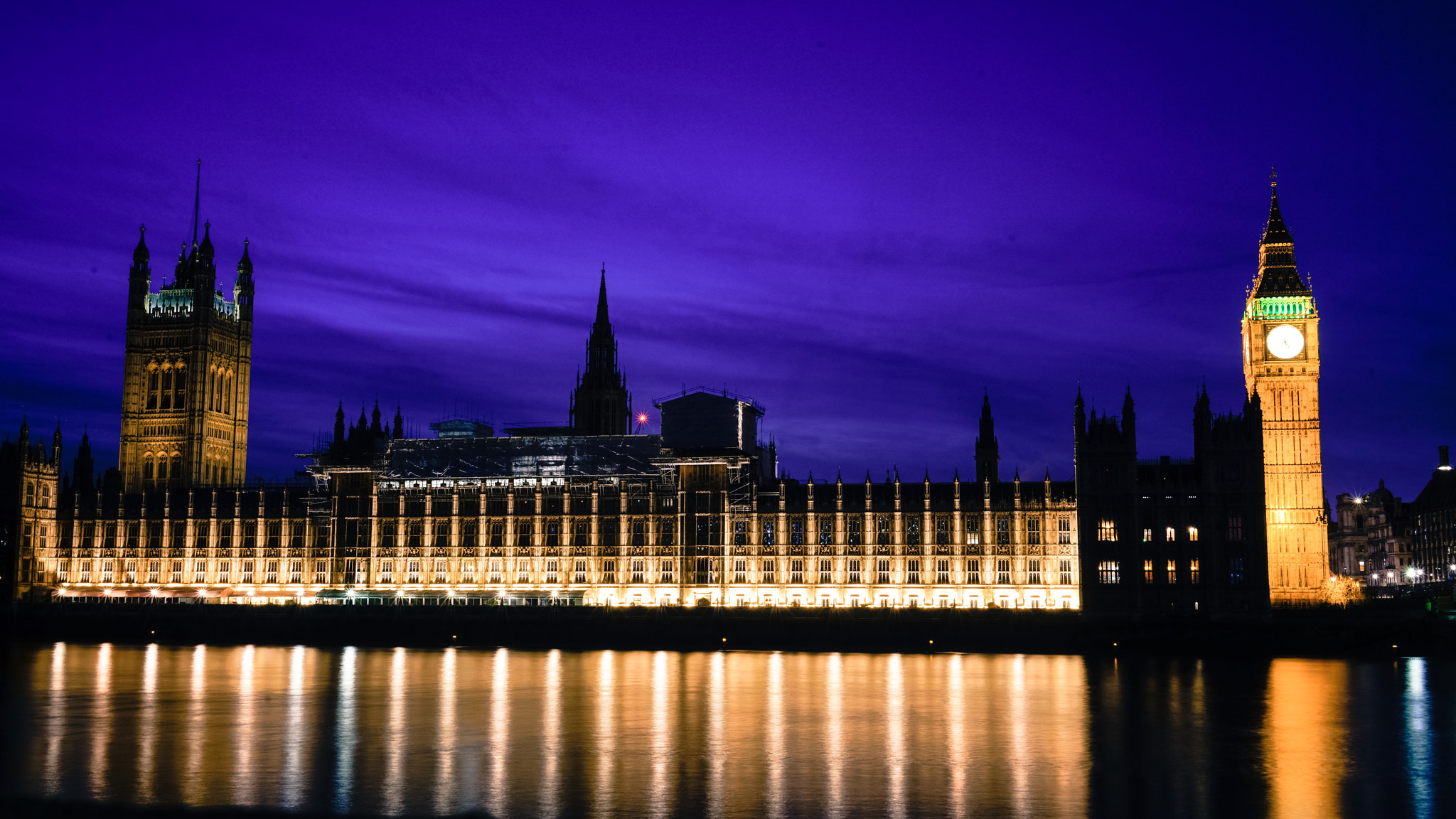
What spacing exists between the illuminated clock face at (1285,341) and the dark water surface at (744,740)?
55.7 meters

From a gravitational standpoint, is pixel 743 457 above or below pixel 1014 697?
above

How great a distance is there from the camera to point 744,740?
5691 cm

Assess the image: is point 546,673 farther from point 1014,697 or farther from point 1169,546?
point 1169,546

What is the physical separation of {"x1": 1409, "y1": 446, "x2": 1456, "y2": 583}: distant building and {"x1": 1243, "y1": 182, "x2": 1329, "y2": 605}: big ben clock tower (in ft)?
163

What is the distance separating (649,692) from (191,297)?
135 meters

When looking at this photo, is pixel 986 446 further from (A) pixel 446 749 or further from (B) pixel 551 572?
(A) pixel 446 749

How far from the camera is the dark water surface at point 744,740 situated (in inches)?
1766

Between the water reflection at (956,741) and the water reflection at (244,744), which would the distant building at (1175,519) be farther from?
the water reflection at (244,744)

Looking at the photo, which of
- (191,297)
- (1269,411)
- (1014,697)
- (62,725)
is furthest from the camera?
(191,297)

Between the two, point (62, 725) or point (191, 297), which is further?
point (191, 297)

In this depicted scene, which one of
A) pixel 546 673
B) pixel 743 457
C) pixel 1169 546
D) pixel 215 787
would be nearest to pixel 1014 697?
pixel 546 673

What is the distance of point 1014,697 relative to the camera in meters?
73.1

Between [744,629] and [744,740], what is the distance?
198ft

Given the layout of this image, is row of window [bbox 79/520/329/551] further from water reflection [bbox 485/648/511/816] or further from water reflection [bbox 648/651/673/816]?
water reflection [bbox 648/651/673/816]
